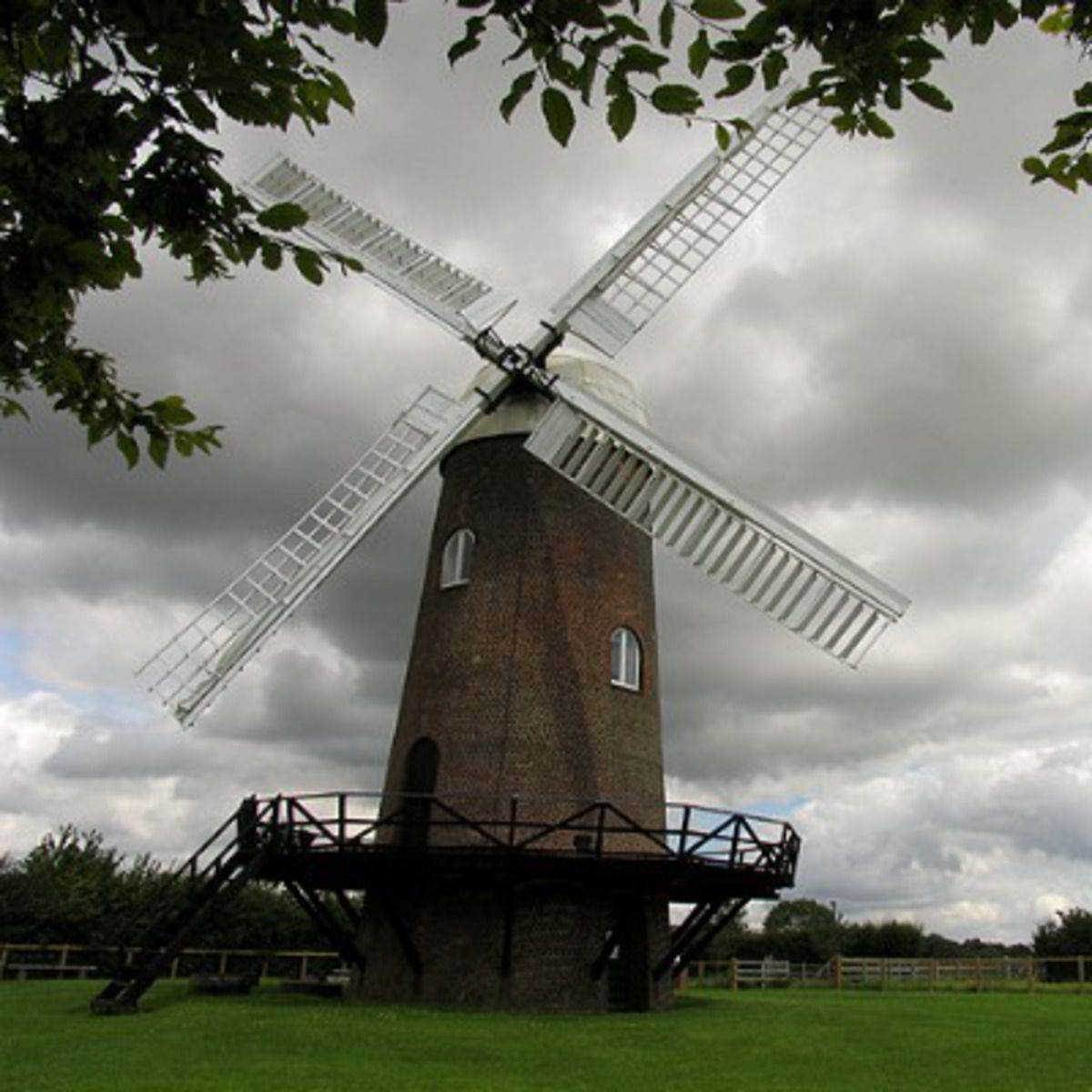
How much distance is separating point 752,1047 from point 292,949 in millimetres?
22604

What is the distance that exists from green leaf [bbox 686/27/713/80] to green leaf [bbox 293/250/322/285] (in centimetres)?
126

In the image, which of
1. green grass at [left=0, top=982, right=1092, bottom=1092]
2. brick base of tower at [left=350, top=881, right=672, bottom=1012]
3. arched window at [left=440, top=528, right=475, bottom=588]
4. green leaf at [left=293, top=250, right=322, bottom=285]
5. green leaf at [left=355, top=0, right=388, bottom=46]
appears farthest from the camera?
arched window at [left=440, top=528, right=475, bottom=588]

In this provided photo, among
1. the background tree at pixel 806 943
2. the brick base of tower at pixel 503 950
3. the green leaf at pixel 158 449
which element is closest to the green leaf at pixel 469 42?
the green leaf at pixel 158 449

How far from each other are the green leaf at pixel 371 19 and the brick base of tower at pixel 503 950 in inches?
500

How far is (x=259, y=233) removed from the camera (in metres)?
3.90

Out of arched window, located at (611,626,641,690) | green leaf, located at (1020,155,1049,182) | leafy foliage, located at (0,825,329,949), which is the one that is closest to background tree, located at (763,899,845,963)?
leafy foliage, located at (0,825,329,949)

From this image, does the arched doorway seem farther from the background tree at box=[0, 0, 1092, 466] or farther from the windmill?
the background tree at box=[0, 0, 1092, 466]

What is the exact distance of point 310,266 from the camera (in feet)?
12.0

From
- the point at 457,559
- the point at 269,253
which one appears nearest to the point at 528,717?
the point at 457,559

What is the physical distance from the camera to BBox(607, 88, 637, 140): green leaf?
3.10 meters

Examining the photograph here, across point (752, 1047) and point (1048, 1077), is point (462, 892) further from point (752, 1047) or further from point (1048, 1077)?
point (1048, 1077)

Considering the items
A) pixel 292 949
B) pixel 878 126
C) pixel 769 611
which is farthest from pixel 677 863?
pixel 292 949

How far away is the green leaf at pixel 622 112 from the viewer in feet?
10.2

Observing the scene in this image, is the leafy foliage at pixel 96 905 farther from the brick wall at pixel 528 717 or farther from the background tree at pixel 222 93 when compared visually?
the background tree at pixel 222 93
